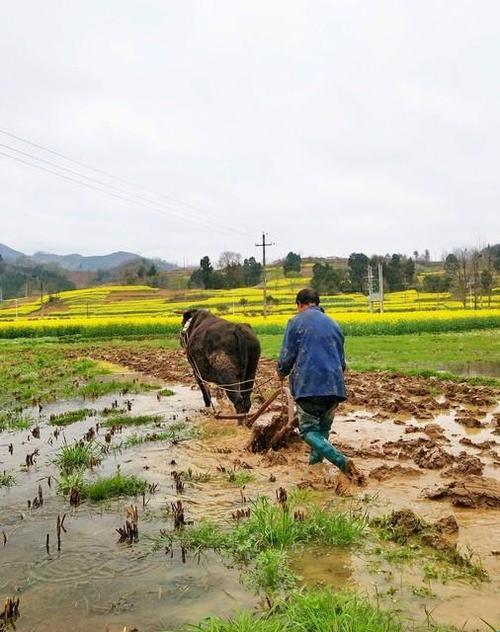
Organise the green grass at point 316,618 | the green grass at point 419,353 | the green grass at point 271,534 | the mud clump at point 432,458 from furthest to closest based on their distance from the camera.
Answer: the green grass at point 419,353 < the mud clump at point 432,458 < the green grass at point 271,534 < the green grass at point 316,618

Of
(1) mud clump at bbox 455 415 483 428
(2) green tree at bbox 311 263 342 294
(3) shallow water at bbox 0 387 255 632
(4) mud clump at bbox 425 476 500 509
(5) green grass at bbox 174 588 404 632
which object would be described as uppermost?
(2) green tree at bbox 311 263 342 294

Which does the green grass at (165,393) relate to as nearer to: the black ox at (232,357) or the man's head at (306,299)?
the black ox at (232,357)

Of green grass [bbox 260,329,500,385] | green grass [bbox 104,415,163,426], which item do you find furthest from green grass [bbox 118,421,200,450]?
green grass [bbox 260,329,500,385]

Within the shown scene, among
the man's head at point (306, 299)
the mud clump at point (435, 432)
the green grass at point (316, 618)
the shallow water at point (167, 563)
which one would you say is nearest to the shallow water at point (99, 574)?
the shallow water at point (167, 563)

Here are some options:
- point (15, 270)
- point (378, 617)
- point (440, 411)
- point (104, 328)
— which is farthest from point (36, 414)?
point (15, 270)

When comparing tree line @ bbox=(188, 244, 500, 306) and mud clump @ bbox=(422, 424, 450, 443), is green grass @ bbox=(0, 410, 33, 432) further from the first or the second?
tree line @ bbox=(188, 244, 500, 306)

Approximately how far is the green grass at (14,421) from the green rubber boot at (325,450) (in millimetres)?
5134

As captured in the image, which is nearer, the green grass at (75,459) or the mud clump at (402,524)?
the mud clump at (402,524)

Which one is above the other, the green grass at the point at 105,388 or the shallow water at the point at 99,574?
the shallow water at the point at 99,574

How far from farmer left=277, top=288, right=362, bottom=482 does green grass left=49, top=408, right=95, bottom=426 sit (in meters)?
4.77

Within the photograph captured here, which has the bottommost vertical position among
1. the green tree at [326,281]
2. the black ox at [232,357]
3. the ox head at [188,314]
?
the black ox at [232,357]

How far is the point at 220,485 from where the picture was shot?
5672mm

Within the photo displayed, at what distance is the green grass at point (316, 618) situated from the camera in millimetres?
Result: 2791

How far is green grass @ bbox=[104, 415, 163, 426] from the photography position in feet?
29.6
